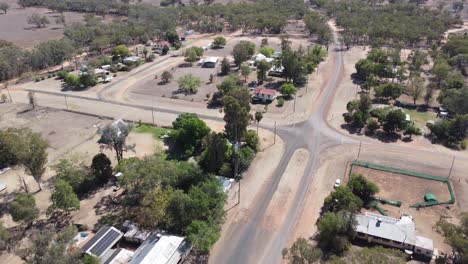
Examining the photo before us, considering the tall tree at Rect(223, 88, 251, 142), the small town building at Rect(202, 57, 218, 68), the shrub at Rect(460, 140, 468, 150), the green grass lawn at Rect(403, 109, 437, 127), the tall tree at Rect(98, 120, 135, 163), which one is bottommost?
the shrub at Rect(460, 140, 468, 150)

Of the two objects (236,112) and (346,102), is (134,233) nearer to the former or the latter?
(236,112)

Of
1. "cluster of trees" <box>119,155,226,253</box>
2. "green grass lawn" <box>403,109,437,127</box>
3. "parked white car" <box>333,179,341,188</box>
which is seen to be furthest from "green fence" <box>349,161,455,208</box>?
"cluster of trees" <box>119,155,226,253</box>

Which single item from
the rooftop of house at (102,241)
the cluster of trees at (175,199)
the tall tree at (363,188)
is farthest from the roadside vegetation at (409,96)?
the rooftop of house at (102,241)

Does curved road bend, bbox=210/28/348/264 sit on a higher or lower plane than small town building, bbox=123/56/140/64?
lower

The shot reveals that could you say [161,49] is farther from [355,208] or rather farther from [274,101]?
[355,208]

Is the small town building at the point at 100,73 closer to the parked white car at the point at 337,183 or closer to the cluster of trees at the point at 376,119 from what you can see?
the cluster of trees at the point at 376,119

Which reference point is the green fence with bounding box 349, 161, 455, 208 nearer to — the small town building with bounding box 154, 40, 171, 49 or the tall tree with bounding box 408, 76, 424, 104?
the tall tree with bounding box 408, 76, 424, 104
